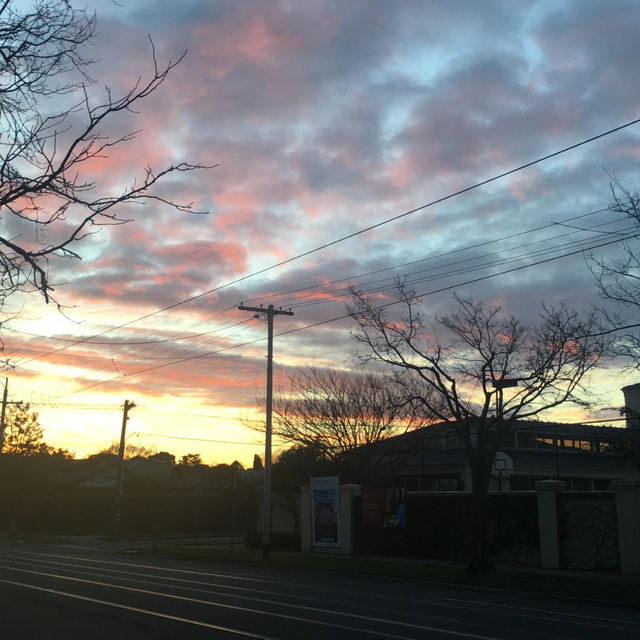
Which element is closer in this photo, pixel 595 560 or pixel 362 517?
pixel 595 560

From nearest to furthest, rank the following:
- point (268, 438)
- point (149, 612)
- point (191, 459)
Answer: point (149, 612), point (268, 438), point (191, 459)

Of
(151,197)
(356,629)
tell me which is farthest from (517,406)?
(151,197)

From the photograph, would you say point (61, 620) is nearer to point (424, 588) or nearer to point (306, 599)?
point (306, 599)

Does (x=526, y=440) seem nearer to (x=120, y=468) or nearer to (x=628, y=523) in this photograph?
(x=628, y=523)

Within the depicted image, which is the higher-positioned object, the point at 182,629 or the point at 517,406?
the point at 517,406

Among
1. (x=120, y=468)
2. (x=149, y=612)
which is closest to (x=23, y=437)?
(x=120, y=468)

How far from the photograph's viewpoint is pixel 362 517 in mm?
31656

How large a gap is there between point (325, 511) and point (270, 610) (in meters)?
19.3


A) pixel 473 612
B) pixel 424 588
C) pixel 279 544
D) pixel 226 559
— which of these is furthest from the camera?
pixel 279 544

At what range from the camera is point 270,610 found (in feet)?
44.1

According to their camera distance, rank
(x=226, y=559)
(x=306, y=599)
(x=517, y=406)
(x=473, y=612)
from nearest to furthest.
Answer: (x=473, y=612) < (x=306, y=599) < (x=517, y=406) < (x=226, y=559)

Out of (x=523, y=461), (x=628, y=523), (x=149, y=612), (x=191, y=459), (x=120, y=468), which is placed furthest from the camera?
(x=191, y=459)

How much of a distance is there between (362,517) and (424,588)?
11994mm

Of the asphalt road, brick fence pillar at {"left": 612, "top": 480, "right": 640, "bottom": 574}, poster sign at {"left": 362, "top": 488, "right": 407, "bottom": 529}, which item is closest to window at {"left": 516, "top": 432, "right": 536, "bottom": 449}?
poster sign at {"left": 362, "top": 488, "right": 407, "bottom": 529}
